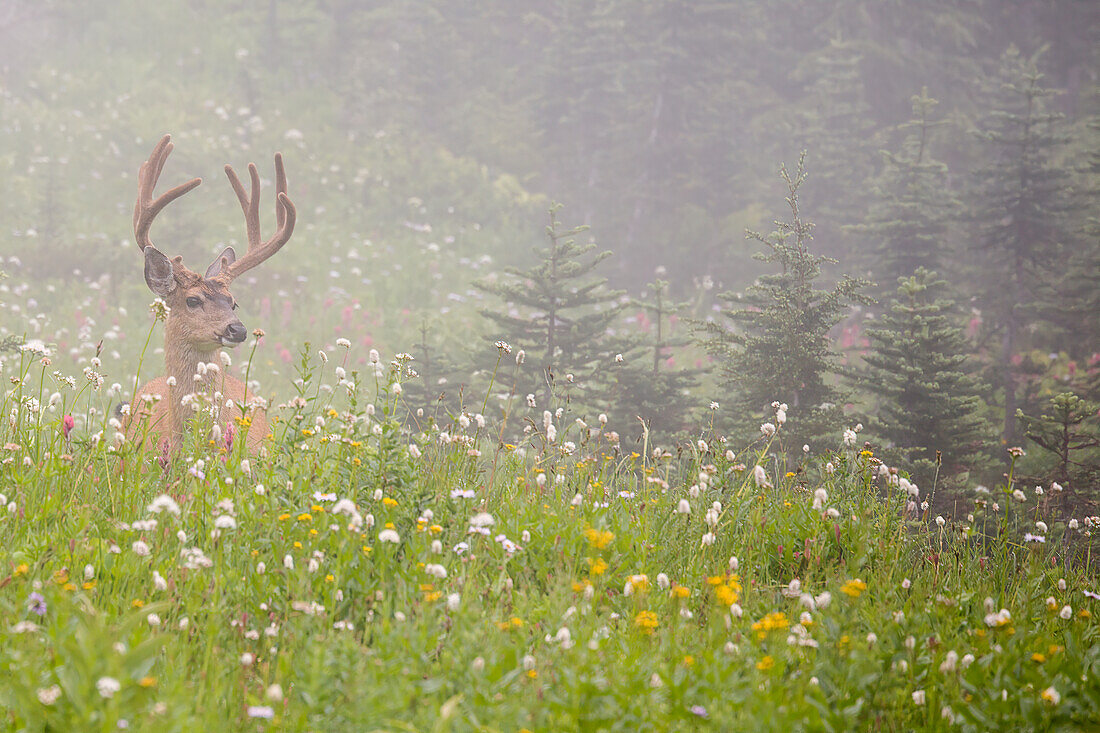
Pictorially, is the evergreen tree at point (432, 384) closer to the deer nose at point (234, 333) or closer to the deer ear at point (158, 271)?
the deer nose at point (234, 333)

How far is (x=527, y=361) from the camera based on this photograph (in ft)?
32.4

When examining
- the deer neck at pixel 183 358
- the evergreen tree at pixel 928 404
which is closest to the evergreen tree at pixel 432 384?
the deer neck at pixel 183 358

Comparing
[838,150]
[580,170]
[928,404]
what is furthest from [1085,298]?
[580,170]

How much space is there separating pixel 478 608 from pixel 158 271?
4.22 metres

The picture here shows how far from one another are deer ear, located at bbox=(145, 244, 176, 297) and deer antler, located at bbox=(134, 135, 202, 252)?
0.24m

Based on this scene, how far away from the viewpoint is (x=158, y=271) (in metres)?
6.00

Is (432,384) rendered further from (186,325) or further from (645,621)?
(645,621)

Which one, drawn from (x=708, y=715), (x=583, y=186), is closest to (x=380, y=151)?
(x=583, y=186)

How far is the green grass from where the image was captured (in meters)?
2.27

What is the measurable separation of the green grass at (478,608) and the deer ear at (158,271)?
1.89 meters

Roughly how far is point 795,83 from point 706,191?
4.17m

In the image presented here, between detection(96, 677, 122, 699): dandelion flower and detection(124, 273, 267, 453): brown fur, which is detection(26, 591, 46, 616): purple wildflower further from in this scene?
detection(124, 273, 267, 453): brown fur

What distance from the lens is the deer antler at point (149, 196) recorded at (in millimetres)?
6273

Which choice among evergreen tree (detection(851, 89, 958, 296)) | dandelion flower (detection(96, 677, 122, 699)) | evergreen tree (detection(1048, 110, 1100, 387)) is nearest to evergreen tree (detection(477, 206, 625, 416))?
evergreen tree (detection(851, 89, 958, 296))
